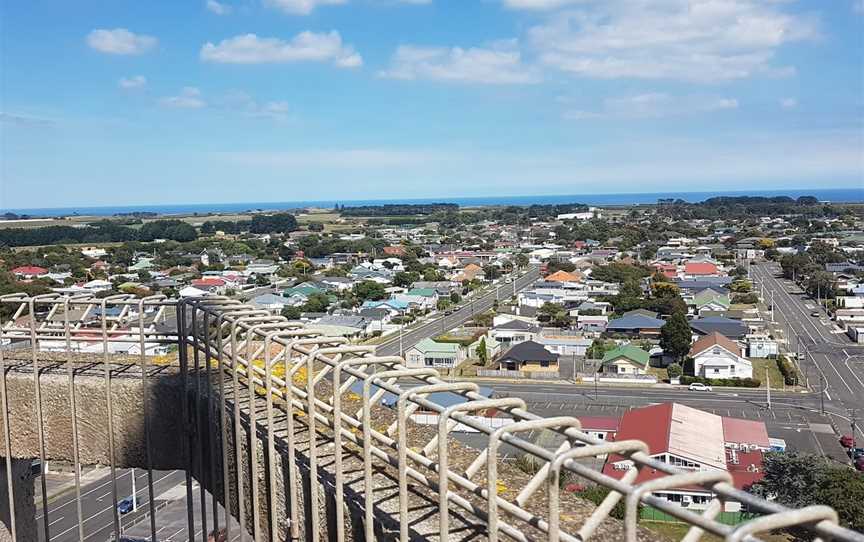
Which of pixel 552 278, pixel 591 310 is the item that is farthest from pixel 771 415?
pixel 552 278

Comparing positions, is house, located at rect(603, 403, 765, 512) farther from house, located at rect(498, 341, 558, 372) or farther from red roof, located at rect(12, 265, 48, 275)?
red roof, located at rect(12, 265, 48, 275)

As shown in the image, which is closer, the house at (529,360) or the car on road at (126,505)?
the car on road at (126,505)

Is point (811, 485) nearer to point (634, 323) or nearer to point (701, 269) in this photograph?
point (634, 323)

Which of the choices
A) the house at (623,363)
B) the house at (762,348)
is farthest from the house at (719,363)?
the house at (762,348)

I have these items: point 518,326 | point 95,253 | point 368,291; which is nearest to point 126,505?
point 518,326

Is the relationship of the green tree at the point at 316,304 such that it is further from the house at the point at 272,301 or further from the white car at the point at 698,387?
the white car at the point at 698,387

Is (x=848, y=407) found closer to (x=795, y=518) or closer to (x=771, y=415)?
(x=771, y=415)
